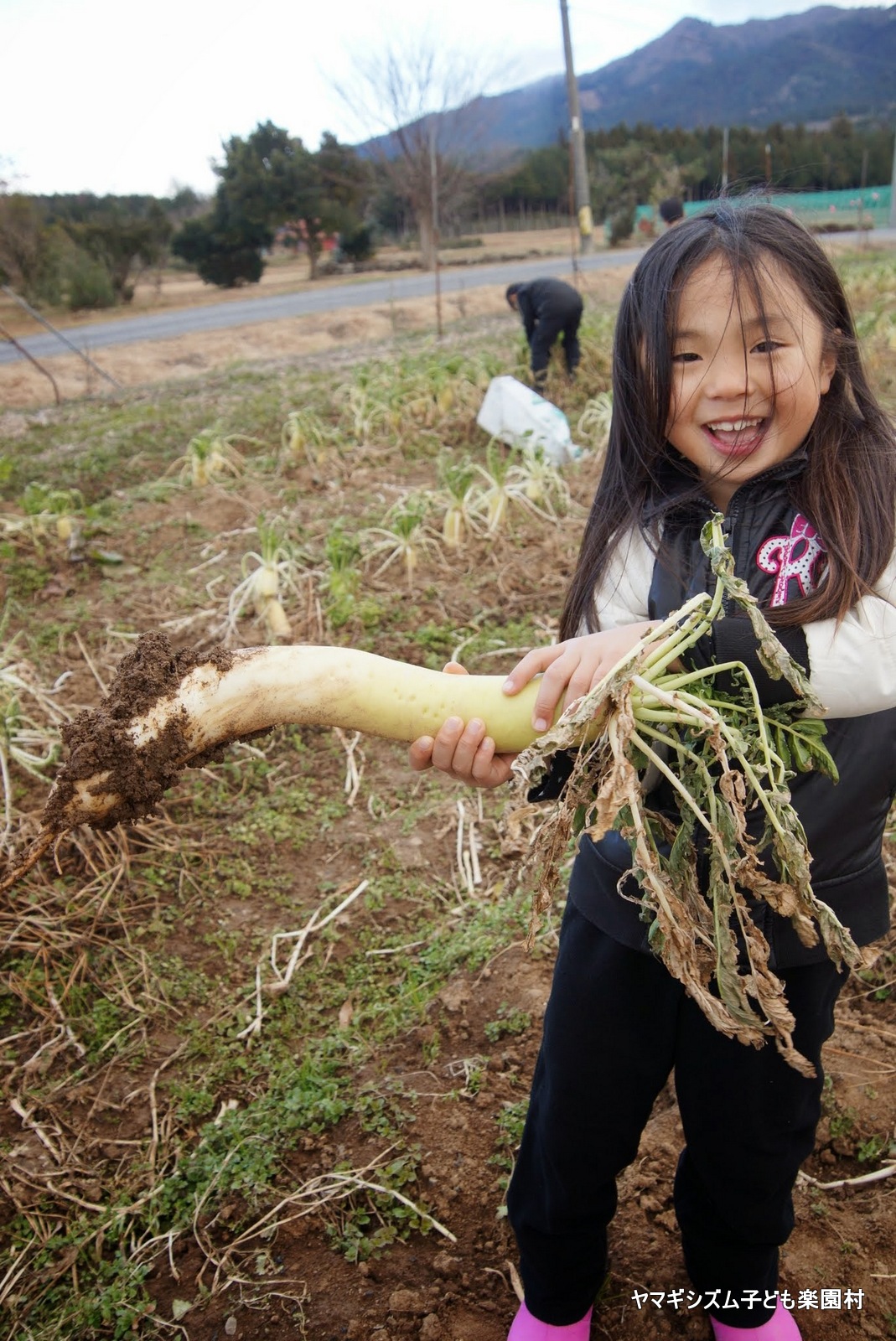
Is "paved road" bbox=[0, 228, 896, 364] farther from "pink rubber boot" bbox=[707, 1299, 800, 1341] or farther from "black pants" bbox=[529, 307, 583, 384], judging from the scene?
"pink rubber boot" bbox=[707, 1299, 800, 1341]

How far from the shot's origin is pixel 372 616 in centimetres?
404

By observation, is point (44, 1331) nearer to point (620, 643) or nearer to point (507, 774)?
point (507, 774)

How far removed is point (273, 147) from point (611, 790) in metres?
32.1

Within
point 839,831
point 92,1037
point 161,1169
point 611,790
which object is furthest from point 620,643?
point 92,1037

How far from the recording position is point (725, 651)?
116cm

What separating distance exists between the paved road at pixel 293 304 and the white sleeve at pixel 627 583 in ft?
47.9

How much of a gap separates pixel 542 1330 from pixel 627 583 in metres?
1.31

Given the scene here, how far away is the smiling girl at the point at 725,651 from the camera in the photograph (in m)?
1.25

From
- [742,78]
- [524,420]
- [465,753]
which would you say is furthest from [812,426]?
[742,78]

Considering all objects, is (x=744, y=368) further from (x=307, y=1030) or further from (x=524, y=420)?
(x=524, y=420)

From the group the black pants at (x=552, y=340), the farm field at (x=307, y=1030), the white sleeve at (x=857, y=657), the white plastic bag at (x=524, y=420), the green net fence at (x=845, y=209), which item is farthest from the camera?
the green net fence at (x=845, y=209)

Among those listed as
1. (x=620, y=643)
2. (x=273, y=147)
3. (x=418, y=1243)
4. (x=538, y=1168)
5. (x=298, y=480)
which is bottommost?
(x=418, y=1243)

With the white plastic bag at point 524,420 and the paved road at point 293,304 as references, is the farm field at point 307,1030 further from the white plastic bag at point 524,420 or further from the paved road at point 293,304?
the paved road at point 293,304

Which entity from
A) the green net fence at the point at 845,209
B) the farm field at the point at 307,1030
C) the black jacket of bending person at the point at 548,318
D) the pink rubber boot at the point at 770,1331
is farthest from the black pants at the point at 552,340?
the green net fence at the point at 845,209
